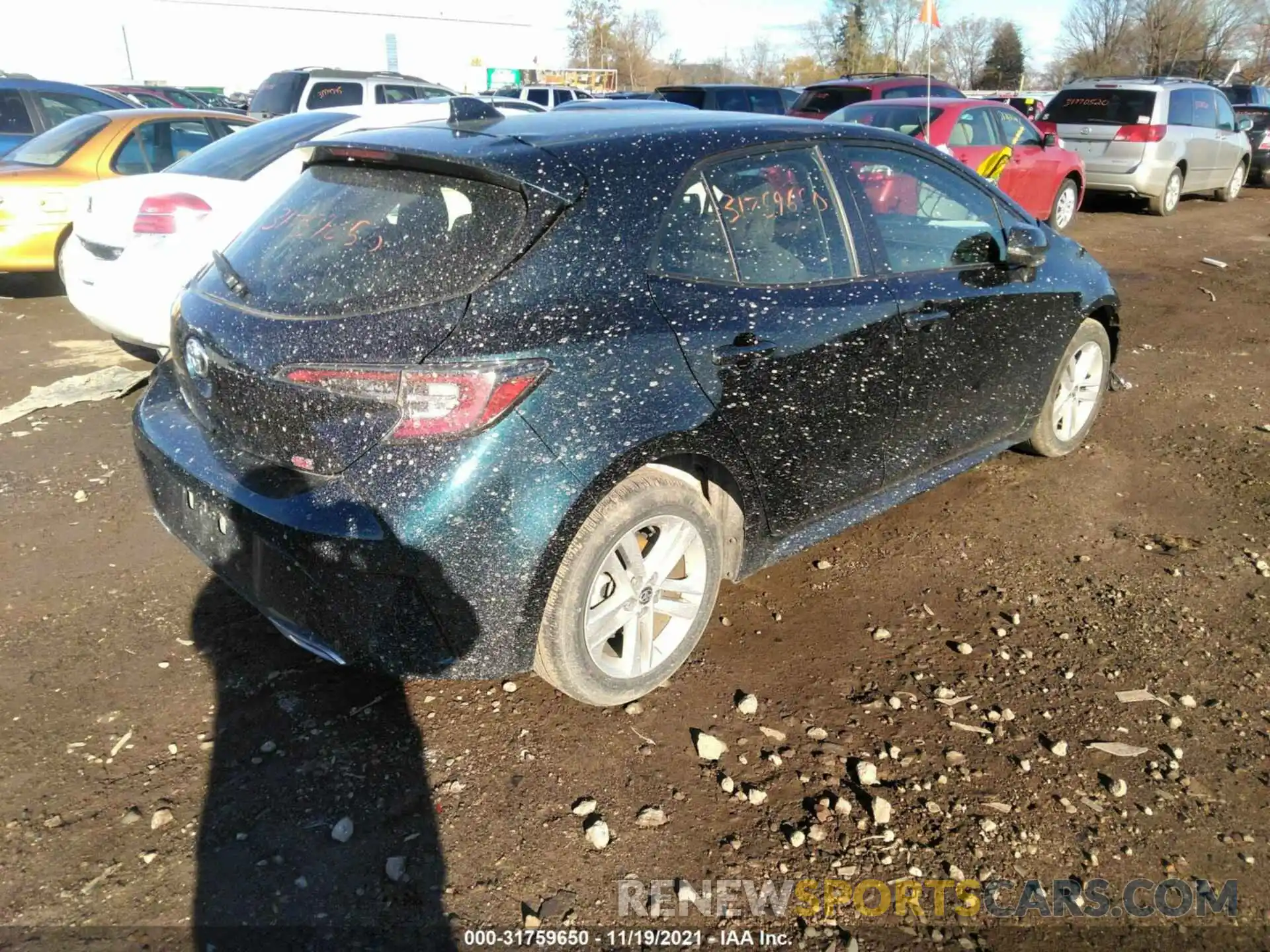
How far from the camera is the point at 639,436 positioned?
8.84 ft

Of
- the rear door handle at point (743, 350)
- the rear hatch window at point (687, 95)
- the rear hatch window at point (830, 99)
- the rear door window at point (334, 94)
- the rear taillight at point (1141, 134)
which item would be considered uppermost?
the rear door window at point (334, 94)

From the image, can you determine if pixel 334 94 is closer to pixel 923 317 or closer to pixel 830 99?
pixel 830 99

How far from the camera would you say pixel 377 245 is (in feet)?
9.00

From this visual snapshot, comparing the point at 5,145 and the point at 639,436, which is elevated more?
the point at 5,145

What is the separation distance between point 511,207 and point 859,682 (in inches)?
72.6

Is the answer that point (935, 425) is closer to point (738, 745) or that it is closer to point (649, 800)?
point (738, 745)

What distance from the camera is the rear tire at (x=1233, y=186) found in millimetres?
15055

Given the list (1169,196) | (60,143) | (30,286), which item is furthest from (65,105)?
(1169,196)

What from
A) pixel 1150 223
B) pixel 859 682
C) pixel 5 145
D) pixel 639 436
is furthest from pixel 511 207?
pixel 1150 223

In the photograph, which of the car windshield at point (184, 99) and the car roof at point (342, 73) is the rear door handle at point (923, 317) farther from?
the car windshield at point (184, 99)

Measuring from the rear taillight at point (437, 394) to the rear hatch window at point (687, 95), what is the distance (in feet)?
47.5

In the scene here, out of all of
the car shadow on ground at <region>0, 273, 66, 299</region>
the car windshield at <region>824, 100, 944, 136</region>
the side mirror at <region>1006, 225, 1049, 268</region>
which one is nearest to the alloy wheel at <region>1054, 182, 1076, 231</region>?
the car windshield at <region>824, 100, 944, 136</region>

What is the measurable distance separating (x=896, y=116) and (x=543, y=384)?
924 cm

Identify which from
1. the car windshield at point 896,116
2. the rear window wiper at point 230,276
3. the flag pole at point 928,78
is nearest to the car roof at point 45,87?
the car windshield at point 896,116
